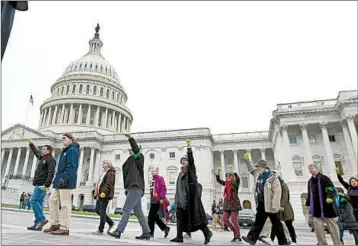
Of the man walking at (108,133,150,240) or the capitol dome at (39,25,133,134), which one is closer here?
the man walking at (108,133,150,240)

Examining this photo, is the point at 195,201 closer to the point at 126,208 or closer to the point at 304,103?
the point at 126,208

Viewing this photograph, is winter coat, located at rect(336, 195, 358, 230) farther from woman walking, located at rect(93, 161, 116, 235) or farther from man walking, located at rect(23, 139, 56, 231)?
man walking, located at rect(23, 139, 56, 231)

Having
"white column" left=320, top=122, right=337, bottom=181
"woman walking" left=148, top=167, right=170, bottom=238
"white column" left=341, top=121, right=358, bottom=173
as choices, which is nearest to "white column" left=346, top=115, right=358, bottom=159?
"white column" left=341, top=121, right=358, bottom=173

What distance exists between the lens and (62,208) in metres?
6.39

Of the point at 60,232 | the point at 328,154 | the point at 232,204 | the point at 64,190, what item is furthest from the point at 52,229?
the point at 328,154

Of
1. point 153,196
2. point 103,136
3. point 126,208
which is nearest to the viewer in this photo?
point 126,208

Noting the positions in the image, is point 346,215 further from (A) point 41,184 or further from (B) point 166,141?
(B) point 166,141

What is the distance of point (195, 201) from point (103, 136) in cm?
4958

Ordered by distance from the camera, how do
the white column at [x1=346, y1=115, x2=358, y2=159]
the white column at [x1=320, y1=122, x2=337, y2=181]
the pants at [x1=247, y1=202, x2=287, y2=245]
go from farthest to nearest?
1. the white column at [x1=320, y1=122, x2=337, y2=181]
2. the white column at [x1=346, y1=115, x2=358, y2=159]
3. the pants at [x1=247, y1=202, x2=287, y2=245]

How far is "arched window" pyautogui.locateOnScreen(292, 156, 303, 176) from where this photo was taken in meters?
36.0

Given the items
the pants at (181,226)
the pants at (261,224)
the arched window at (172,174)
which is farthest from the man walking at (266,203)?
the arched window at (172,174)

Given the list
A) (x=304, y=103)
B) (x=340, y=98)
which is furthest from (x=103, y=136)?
(x=340, y=98)

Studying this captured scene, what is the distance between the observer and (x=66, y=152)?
673 cm

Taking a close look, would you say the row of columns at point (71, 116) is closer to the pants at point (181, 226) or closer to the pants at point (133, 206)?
the pants at point (133, 206)
